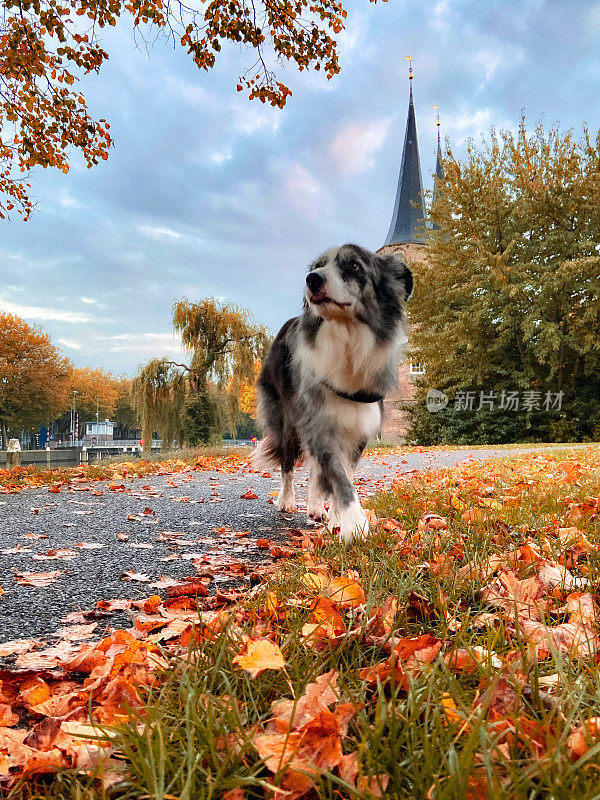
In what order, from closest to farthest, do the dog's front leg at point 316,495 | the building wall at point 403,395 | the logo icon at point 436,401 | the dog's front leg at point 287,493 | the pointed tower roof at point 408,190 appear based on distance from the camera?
the dog's front leg at point 316,495, the dog's front leg at point 287,493, the logo icon at point 436,401, the building wall at point 403,395, the pointed tower roof at point 408,190

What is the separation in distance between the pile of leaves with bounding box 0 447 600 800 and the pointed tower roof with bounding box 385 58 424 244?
121 ft

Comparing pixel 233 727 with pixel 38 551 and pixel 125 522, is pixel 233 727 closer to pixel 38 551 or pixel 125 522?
pixel 38 551

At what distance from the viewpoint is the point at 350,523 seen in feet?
10.1

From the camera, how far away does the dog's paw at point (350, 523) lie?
117 inches

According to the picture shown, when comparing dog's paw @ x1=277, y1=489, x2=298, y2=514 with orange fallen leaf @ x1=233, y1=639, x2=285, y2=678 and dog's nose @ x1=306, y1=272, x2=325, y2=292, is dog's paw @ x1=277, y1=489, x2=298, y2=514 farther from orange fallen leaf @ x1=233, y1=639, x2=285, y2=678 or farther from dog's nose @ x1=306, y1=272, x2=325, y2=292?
orange fallen leaf @ x1=233, y1=639, x2=285, y2=678

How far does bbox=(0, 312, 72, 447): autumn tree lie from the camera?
115 ft

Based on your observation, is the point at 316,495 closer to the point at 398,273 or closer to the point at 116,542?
the point at 116,542

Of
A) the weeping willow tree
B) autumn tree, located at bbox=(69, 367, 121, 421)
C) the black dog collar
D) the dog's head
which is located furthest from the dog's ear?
autumn tree, located at bbox=(69, 367, 121, 421)

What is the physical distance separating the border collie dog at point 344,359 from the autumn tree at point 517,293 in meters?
16.7

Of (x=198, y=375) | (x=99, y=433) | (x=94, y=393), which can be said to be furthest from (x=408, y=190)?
Result: (x=99, y=433)

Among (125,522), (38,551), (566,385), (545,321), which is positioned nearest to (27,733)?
(38,551)

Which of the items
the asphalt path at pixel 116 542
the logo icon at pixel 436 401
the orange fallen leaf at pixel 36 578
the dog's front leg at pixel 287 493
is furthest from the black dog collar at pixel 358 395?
the logo icon at pixel 436 401

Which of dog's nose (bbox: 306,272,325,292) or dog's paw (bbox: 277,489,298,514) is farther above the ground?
dog's nose (bbox: 306,272,325,292)

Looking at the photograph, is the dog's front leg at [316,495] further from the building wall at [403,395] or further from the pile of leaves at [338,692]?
the building wall at [403,395]
